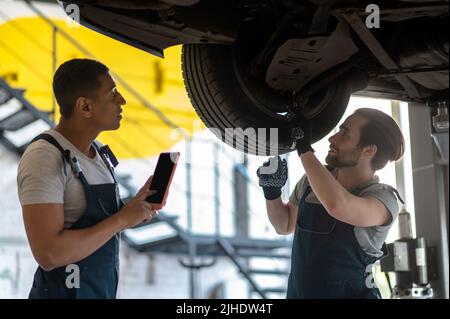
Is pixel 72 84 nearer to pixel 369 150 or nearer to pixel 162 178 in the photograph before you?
pixel 162 178

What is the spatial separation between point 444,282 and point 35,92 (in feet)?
14.3

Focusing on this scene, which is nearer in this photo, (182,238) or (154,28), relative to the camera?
(154,28)

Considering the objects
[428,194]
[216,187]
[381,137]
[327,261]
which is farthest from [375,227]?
[216,187]

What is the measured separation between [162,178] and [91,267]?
0.29 m

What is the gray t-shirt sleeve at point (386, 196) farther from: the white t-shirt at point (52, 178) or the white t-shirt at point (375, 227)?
the white t-shirt at point (52, 178)

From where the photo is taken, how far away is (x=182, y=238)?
22.2 ft

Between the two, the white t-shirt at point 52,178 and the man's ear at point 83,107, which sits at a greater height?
the man's ear at point 83,107

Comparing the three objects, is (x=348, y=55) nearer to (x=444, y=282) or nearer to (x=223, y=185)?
(x=444, y=282)

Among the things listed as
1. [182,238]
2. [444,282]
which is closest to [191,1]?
[444,282]

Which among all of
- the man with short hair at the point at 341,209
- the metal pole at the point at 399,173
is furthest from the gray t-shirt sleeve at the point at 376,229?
the metal pole at the point at 399,173

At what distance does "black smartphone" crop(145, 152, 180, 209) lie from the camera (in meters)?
1.89

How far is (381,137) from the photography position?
2447 millimetres

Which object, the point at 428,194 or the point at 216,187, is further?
the point at 216,187

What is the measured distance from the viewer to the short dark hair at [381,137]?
244 cm
